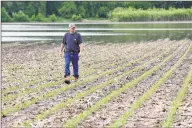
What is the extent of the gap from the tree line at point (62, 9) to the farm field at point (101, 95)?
94815mm

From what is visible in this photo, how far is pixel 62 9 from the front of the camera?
12619cm

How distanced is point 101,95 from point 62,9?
113248 mm

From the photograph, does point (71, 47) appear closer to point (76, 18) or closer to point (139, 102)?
point (139, 102)

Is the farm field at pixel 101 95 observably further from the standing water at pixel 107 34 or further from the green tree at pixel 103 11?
the green tree at pixel 103 11

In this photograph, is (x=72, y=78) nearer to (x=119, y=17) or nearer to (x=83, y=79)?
(x=83, y=79)

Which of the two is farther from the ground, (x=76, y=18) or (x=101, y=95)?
(x=101, y=95)

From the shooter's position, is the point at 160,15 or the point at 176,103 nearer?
the point at 176,103

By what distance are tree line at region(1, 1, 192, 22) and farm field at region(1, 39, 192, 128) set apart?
94.8 meters

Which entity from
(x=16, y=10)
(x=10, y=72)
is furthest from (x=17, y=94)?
(x=16, y=10)

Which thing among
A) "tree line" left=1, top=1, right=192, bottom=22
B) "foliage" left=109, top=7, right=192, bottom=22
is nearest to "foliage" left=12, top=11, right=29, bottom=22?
"tree line" left=1, top=1, right=192, bottom=22

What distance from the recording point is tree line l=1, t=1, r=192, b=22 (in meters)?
117

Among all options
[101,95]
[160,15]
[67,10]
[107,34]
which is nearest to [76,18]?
[67,10]

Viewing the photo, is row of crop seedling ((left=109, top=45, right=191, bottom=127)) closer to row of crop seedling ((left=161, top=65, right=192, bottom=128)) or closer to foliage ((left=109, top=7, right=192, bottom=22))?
row of crop seedling ((left=161, top=65, right=192, bottom=128))

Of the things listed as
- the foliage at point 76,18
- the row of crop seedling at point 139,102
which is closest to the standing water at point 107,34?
the row of crop seedling at point 139,102
